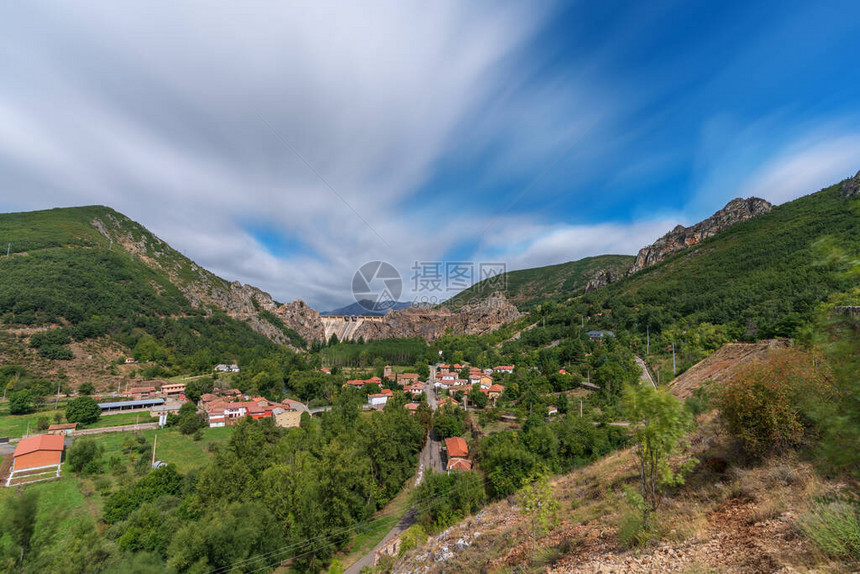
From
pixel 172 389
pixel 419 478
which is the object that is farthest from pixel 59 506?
pixel 172 389

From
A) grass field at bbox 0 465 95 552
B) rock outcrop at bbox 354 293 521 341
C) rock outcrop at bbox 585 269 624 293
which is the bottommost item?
grass field at bbox 0 465 95 552

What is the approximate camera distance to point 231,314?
296 feet

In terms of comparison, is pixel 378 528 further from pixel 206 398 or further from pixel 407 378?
pixel 206 398

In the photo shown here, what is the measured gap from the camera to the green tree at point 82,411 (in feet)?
96.2

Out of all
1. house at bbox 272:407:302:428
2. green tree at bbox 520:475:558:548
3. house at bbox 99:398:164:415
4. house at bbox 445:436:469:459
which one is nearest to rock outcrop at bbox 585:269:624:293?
house at bbox 445:436:469:459

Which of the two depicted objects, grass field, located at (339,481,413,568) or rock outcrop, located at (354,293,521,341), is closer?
grass field, located at (339,481,413,568)

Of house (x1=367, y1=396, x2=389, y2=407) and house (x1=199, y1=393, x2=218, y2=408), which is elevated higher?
house (x1=199, y1=393, x2=218, y2=408)

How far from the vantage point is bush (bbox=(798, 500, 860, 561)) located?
2938 millimetres

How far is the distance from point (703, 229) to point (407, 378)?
8358 cm

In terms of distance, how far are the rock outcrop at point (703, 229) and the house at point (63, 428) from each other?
10738cm

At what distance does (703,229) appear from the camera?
77750mm

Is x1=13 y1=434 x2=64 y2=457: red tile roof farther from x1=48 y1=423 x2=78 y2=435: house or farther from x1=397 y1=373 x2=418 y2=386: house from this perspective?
x1=397 y1=373 x2=418 y2=386: house

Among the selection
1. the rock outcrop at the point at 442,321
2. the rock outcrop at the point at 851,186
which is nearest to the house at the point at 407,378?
the rock outcrop at the point at 442,321

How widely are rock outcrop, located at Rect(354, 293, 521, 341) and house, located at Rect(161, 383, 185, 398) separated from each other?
4413cm
